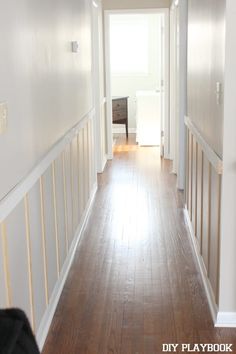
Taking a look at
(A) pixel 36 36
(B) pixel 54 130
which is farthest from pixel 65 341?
(A) pixel 36 36

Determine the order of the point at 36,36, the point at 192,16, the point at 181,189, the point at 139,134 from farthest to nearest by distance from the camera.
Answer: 1. the point at 139,134
2. the point at 181,189
3. the point at 192,16
4. the point at 36,36

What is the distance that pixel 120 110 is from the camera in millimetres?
9250

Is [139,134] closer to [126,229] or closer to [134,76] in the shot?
[134,76]

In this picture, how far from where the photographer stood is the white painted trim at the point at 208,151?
2.58 m

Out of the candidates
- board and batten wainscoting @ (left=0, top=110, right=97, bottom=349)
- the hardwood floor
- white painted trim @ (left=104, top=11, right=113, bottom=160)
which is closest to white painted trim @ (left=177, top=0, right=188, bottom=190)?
the hardwood floor

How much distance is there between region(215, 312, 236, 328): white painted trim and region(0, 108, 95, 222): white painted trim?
3.92ft

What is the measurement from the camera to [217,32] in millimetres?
2705

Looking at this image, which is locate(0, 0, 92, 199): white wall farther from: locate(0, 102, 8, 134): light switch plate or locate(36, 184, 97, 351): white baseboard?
locate(36, 184, 97, 351): white baseboard

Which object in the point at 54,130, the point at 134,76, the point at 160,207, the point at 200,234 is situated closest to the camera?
the point at 54,130

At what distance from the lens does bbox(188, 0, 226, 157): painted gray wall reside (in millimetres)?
2627

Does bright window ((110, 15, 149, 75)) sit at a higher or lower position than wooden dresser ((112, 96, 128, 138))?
higher

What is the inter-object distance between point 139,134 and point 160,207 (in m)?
3.67

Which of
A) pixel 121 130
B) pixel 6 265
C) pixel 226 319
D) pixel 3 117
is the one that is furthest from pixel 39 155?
pixel 121 130

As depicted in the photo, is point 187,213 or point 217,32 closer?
point 217,32
